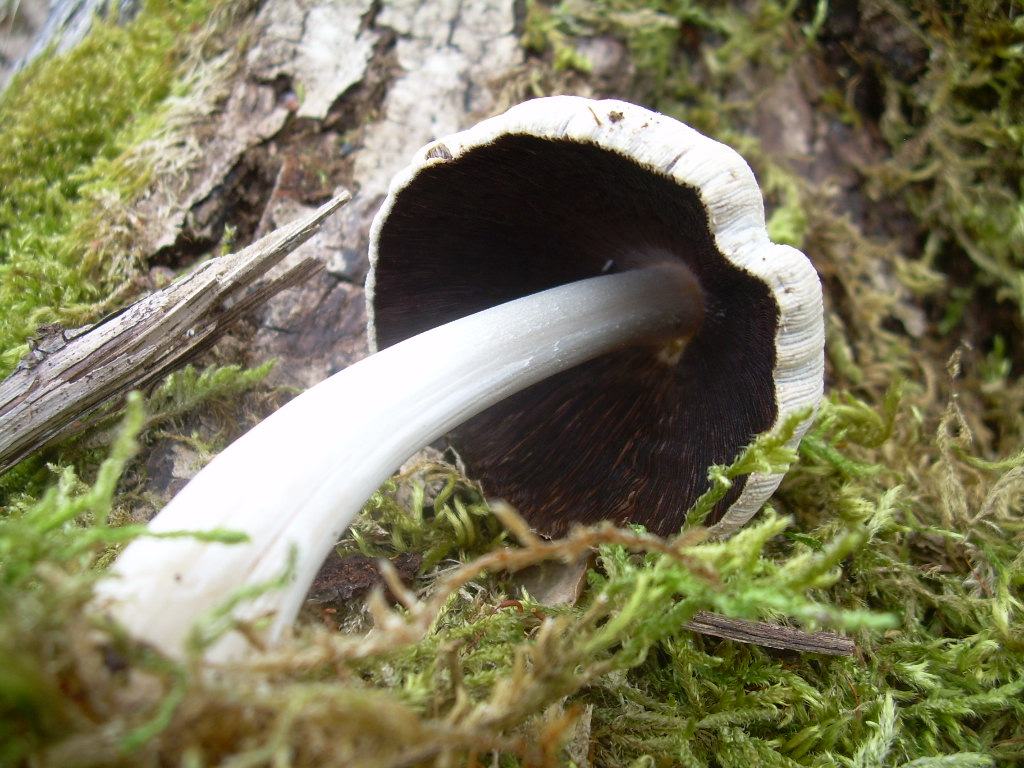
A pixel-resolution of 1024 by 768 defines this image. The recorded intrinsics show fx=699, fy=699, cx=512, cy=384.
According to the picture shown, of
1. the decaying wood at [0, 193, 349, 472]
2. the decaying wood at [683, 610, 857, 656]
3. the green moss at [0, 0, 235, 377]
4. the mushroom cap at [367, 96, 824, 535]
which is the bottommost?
the decaying wood at [683, 610, 857, 656]

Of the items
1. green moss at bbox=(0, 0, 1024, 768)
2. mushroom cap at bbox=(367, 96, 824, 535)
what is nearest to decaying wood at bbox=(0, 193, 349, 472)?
green moss at bbox=(0, 0, 1024, 768)

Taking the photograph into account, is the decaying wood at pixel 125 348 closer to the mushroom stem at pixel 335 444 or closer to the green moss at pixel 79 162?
the green moss at pixel 79 162

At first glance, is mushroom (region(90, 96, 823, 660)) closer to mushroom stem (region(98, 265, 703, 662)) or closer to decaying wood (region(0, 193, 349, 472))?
mushroom stem (region(98, 265, 703, 662))

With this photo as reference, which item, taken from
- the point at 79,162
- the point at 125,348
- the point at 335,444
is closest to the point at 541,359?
the point at 335,444

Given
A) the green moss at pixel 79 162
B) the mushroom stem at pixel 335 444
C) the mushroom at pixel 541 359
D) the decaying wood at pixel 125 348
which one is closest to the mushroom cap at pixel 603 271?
the mushroom at pixel 541 359

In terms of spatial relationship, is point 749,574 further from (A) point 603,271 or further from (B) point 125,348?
(B) point 125,348

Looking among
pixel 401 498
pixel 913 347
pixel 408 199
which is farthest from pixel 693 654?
pixel 913 347
